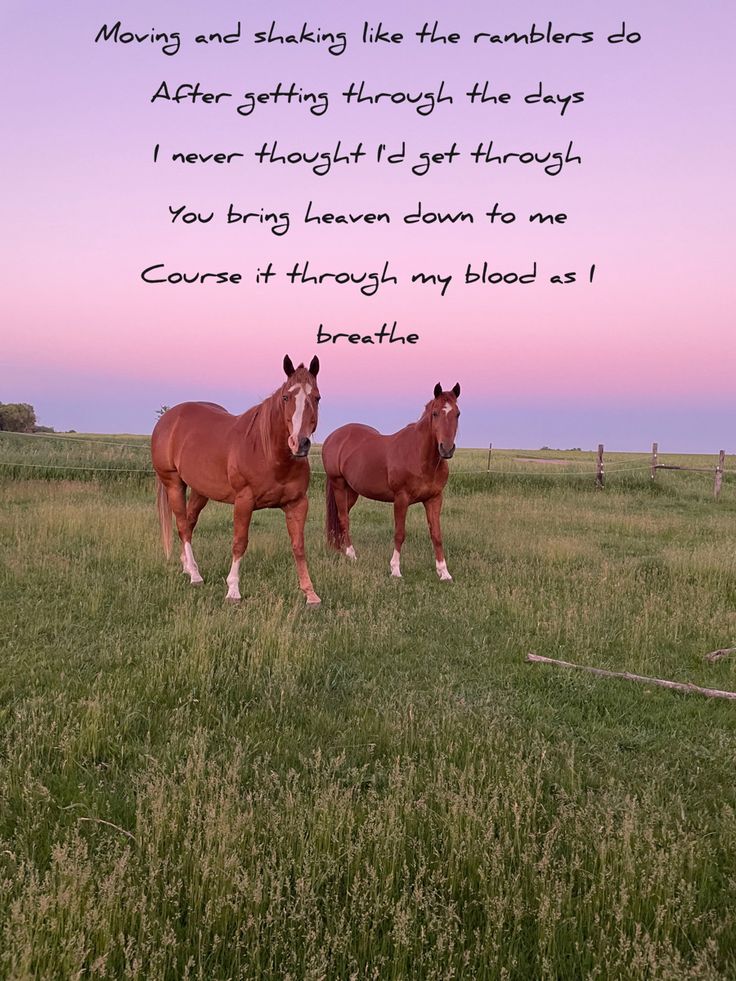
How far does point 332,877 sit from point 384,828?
32 cm

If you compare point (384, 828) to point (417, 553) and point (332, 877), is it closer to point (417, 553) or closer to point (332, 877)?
point (332, 877)

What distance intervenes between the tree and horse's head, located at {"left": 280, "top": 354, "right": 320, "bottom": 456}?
37.3 meters

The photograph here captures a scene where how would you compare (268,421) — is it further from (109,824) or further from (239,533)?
(109,824)

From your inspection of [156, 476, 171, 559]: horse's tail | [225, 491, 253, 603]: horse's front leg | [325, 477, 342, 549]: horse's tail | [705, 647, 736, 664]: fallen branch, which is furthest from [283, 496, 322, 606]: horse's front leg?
[705, 647, 736, 664]: fallen branch

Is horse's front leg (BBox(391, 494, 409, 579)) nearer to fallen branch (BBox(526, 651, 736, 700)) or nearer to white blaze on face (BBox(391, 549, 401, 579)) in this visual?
white blaze on face (BBox(391, 549, 401, 579))

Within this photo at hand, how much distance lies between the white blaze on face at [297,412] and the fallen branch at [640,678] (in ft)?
10.0

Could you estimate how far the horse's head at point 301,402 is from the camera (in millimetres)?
6066

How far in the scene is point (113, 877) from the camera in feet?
7.57

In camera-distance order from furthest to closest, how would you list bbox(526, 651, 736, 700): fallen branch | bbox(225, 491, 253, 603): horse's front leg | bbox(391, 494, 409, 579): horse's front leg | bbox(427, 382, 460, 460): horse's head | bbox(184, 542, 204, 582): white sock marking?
bbox(391, 494, 409, 579): horse's front leg
bbox(184, 542, 204, 582): white sock marking
bbox(427, 382, 460, 460): horse's head
bbox(225, 491, 253, 603): horse's front leg
bbox(526, 651, 736, 700): fallen branch

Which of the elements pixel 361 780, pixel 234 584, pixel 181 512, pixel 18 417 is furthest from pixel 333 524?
pixel 18 417

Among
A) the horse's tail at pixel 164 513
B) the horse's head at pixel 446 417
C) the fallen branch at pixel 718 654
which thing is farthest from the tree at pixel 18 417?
the fallen branch at pixel 718 654

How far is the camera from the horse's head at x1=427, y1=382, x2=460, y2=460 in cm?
755

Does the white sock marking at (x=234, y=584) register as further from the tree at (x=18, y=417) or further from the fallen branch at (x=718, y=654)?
the tree at (x=18, y=417)

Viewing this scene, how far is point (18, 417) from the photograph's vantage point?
3919 cm
